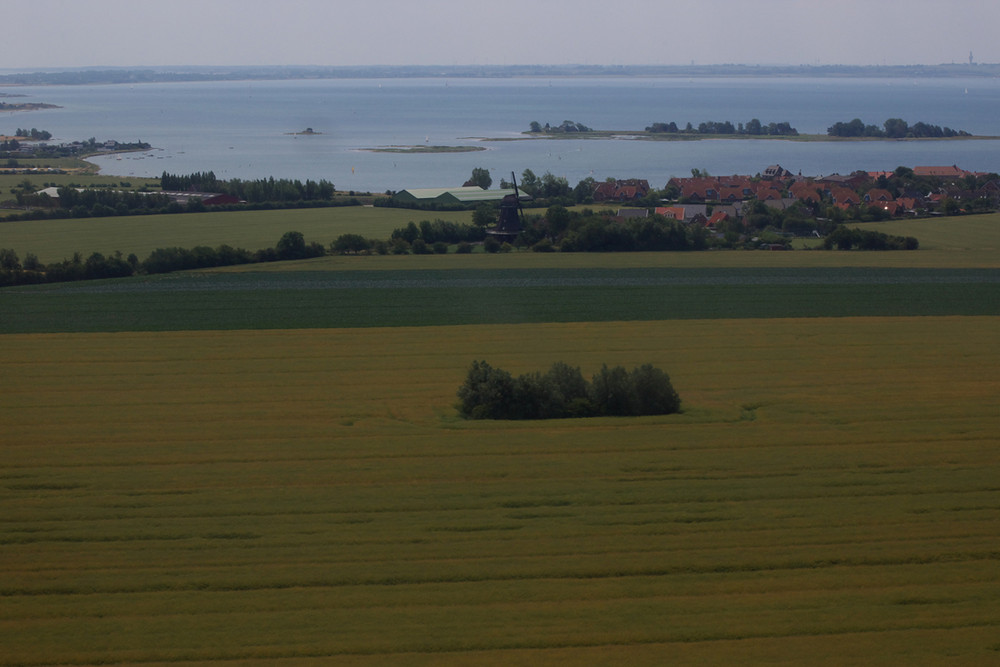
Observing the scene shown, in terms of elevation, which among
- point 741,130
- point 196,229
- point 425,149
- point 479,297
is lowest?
point 479,297

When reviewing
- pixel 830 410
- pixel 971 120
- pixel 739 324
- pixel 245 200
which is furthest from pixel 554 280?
pixel 971 120

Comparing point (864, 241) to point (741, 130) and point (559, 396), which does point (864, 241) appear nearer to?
point (559, 396)

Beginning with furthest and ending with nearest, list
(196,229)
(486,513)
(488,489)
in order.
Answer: (196,229), (488,489), (486,513)

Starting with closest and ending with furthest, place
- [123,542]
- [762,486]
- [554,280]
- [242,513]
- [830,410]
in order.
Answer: [123,542] → [242,513] → [762,486] → [830,410] → [554,280]

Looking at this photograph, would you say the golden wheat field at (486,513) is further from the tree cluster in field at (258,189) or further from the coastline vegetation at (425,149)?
the coastline vegetation at (425,149)

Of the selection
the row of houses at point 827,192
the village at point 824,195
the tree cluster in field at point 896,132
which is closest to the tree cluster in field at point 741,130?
the tree cluster in field at point 896,132

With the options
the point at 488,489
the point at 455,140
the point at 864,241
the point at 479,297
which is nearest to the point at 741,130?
the point at 455,140

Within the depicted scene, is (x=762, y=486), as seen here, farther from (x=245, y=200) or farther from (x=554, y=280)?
(x=245, y=200)
